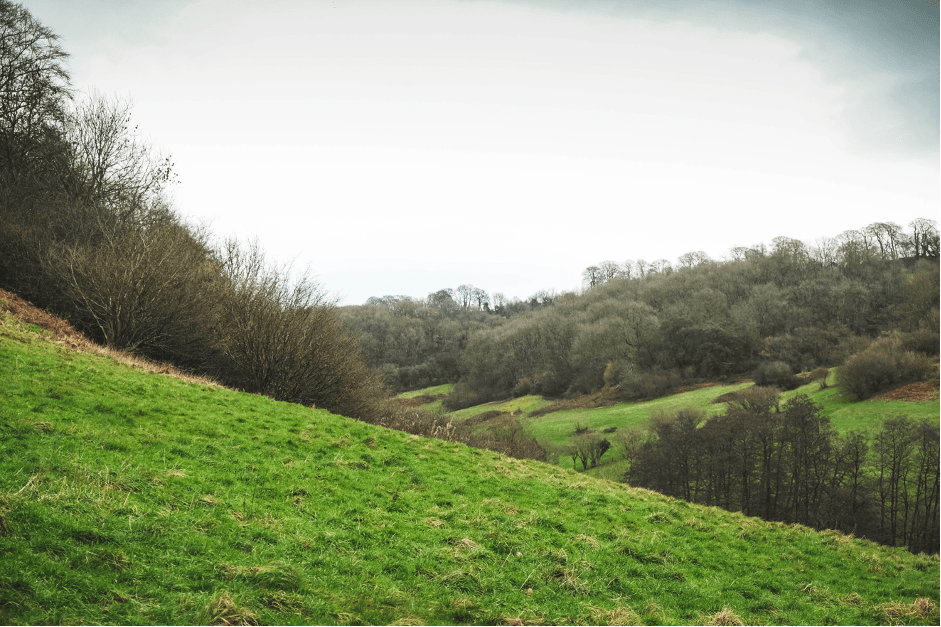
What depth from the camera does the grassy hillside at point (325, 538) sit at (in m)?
5.93

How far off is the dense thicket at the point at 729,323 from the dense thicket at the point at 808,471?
31.9 m

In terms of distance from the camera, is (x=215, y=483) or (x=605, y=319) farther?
(x=605, y=319)

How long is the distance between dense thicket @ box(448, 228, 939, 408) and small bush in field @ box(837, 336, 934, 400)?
1159 centimetres

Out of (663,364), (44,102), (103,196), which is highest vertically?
(44,102)

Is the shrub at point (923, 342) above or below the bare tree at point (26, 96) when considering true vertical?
below

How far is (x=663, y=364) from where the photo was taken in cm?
8475

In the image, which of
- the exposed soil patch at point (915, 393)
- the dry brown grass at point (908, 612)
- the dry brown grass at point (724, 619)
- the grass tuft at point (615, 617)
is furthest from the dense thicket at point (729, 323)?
the grass tuft at point (615, 617)

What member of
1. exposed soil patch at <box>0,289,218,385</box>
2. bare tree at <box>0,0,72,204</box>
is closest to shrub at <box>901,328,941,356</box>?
exposed soil patch at <box>0,289,218,385</box>

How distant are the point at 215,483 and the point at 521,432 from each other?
56.0 meters

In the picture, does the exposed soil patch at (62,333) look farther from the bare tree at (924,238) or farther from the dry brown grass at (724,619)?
the bare tree at (924,238)

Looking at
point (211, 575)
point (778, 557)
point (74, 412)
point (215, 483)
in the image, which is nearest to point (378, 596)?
point (211, 575)

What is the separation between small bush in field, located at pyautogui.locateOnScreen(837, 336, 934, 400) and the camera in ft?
165

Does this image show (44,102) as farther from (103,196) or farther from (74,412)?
(74,412)

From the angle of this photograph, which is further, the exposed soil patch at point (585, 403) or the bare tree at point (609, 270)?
the bare tree at point (609, 270)
